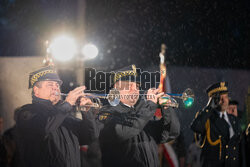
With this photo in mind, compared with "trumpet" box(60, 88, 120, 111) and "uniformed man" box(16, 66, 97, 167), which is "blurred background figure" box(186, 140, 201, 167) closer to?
"trumpet" box(60, 88, 120, 111)

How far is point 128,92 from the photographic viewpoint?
3.87 metres

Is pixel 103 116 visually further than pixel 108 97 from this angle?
No

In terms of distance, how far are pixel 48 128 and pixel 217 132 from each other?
257 cm

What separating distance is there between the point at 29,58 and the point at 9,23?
948 millimetres

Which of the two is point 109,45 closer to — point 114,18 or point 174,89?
point 114,18

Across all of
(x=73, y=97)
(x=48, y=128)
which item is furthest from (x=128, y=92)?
(x=48, y=128)

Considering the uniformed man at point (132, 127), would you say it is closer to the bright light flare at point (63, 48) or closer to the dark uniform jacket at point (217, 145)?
the bright light flare at point (63, 48)

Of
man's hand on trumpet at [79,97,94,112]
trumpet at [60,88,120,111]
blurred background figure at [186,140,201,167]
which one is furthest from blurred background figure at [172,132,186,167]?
man's hand on trumpet at [79,97,94,112]

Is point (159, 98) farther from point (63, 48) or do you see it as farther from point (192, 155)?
point (192, 155)

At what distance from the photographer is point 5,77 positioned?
390 cm

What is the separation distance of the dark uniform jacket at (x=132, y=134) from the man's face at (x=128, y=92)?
66 mm

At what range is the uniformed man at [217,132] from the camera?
482 centimetres

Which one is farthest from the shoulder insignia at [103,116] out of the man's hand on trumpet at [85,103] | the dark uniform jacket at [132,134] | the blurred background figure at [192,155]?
the blurred background figure at [192,155]

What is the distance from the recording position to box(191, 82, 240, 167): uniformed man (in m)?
4.82
